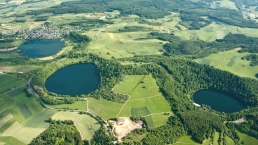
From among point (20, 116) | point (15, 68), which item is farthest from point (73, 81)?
point (20, 116)

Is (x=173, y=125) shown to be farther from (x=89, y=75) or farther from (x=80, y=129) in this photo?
(x=89, y=75)

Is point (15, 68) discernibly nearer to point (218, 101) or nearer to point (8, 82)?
point (8, 82)

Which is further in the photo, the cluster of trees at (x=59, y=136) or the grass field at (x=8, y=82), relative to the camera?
the grass field at (x=8, y=82)

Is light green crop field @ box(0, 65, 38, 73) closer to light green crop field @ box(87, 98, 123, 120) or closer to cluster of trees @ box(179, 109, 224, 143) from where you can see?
light green crop field @ box(87, 98, 123, 120)

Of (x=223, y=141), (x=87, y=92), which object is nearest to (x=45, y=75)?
(x=87, y=92)

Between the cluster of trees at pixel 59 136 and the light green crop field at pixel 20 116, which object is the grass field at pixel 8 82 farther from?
the cluster of trees at pixel 59 136

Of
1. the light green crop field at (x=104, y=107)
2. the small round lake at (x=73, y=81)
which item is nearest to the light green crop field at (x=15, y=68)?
the small round lake at (x=73, y=81)

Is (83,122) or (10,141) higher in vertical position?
(83,122)
